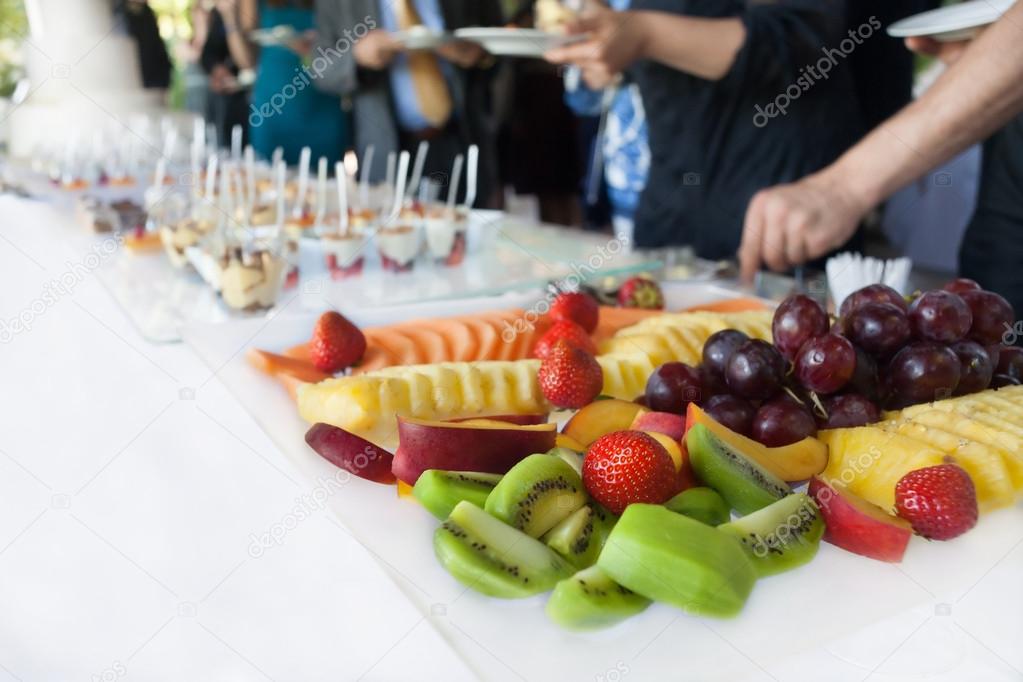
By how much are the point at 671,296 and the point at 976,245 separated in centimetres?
73

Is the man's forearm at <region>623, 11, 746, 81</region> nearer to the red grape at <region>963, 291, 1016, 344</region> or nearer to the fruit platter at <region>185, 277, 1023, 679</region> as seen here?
the fruit platter at <region>185, 277, 1023, 679</region>

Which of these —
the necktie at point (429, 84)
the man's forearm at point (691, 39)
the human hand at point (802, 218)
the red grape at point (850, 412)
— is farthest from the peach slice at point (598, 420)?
the necktie at point (429, 84)

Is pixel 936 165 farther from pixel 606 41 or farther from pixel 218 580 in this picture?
pixel 218 580

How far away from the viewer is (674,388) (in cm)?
100

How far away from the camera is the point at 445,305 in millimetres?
1485

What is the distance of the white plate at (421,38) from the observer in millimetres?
2926

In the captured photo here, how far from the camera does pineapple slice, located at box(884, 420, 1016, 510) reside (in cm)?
81

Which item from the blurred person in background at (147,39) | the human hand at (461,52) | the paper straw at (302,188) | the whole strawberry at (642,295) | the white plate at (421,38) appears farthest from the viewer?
the blurred person in background at (147,39)

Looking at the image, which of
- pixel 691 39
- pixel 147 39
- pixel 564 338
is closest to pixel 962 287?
pixel 564 338

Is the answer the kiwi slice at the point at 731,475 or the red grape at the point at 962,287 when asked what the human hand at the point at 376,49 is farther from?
the kiwi slice at the point at 731,475

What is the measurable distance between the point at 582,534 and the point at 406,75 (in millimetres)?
2947

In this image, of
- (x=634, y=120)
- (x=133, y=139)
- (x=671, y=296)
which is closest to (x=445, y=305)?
(x=671, y=296)

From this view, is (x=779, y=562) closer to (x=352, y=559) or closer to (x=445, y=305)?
(x=352, y=559)

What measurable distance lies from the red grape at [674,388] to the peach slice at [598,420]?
0.02 metres
